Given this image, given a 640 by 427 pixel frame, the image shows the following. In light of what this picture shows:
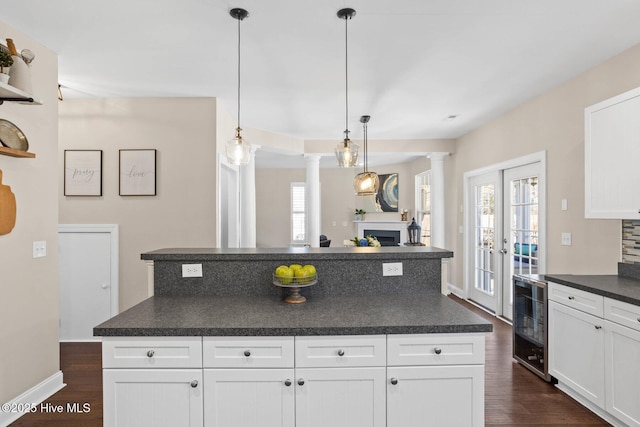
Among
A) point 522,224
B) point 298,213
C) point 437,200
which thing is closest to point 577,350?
point 522,224

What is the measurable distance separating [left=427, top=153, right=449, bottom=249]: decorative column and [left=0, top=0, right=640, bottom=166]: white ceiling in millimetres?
1990

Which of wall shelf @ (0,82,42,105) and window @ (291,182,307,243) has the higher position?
wall shelf @ (0,82,42,105)

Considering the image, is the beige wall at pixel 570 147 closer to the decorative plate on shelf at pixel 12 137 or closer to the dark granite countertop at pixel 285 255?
the dark granite countertop at pixel 285 255

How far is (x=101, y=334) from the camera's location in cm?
150

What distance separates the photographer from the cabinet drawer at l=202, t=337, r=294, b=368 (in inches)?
59.5

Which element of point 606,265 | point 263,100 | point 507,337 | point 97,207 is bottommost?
point 507,337

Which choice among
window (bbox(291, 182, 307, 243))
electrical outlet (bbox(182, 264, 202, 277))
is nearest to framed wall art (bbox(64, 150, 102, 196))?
electrical outlet (bbox(182, 264, 202, 277))

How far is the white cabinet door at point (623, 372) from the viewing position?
6.63 feet

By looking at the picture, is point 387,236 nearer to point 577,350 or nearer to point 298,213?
point 298,213

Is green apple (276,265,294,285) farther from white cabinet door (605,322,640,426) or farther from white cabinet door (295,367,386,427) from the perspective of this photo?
white cabinet door (605,322,640,426)

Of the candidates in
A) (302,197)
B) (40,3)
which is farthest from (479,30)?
(302,197)

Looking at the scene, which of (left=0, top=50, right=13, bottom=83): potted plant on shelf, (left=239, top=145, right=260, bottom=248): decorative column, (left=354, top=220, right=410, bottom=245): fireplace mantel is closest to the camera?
(left=0, top=50, right=13, bottom=83): potted plant on shelf

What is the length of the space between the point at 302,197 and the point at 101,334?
7.10 metres

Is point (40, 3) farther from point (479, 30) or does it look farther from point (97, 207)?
point (479, 30)
